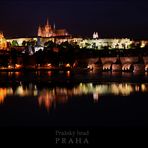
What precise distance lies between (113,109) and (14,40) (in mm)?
46050

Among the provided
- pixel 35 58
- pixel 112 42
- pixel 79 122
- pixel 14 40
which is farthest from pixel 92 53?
pixel 79 122

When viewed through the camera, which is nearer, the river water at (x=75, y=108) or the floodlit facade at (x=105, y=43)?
the river water at (x=75, y=108)

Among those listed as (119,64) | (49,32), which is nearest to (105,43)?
(49,32)

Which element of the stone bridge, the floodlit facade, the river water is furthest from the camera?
the floodlit facade

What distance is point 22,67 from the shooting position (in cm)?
3475

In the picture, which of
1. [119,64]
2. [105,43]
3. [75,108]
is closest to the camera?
[75,108]

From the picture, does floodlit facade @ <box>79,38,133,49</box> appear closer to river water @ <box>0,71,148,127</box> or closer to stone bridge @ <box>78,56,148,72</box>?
stone bridge @ <box>78,56,148,72</box>

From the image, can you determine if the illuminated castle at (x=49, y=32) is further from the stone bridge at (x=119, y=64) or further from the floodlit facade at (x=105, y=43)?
the stone bridge at (x=119, y=64)

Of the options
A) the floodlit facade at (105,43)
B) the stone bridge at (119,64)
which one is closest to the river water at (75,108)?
the stone bridge at (119,64)

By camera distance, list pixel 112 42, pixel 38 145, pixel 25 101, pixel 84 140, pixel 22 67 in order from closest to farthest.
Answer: pixel 84 140, pixel 38 145, pixel 25 101, pixel 22 67, pixel 112 42

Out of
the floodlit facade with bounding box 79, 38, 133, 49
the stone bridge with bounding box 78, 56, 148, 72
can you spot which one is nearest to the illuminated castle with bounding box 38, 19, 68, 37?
the floodlit facade with bounding box 79, 38, 133, 49

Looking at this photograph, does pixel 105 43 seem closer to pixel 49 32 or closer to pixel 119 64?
pixel 49 32

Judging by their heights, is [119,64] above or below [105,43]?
below

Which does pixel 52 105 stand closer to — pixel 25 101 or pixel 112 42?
pixel 25 101
